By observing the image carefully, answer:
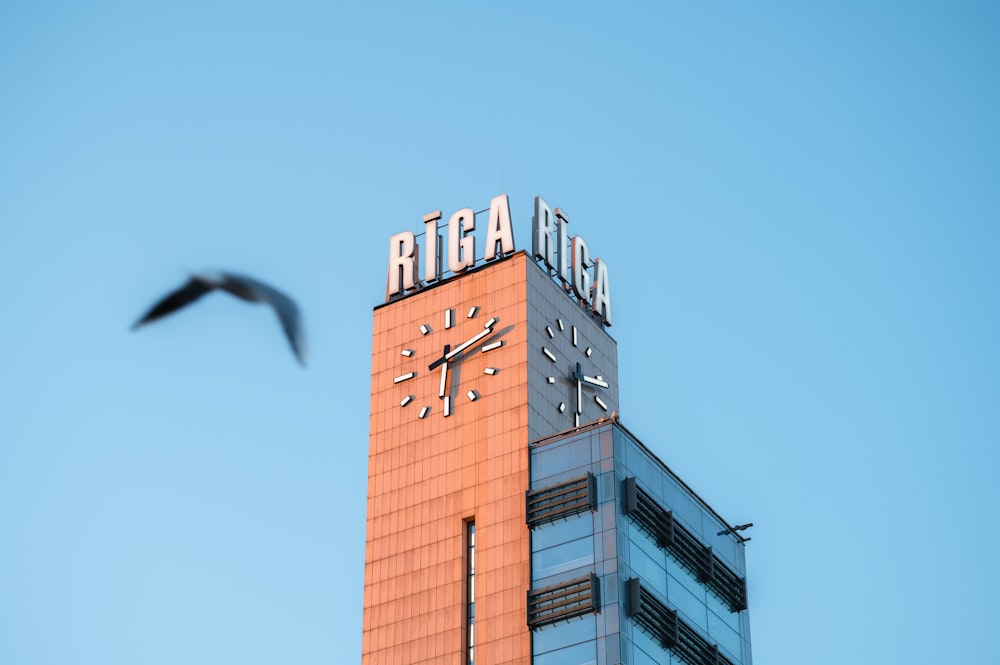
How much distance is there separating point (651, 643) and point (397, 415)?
23654 mm

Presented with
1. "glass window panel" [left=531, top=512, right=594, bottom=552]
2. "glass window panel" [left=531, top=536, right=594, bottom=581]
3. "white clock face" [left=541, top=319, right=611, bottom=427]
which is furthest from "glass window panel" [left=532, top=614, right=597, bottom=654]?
"white clock face" [left=541, top=319, right=611, bottom=427]

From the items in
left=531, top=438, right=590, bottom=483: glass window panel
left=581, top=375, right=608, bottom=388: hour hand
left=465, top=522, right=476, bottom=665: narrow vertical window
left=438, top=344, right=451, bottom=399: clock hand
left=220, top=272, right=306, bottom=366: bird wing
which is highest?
left=581, top=375, right=608, bottom=388: hour hand

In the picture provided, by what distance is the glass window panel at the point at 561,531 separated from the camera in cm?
9950

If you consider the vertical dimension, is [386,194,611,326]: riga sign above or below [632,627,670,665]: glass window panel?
above

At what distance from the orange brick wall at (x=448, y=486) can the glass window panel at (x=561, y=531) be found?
0.89 m

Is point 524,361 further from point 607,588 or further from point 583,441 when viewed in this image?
point 607,588

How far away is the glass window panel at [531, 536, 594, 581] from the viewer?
324 ft

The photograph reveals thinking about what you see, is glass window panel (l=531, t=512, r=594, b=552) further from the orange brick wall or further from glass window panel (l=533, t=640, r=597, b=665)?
glass window panel (l=533, t=640, r=597, b=665)

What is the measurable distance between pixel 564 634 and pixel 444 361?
21528 mm

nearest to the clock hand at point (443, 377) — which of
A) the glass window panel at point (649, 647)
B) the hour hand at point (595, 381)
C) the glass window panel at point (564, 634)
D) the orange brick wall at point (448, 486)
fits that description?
the orange brick wall at point (448, 486)

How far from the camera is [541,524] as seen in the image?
101m

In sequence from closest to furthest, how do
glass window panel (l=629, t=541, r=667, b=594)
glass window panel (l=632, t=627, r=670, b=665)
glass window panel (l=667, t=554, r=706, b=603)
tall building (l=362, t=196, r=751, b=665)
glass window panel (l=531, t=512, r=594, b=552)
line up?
1. glass window panel (l=632, t=627, r=670, b=665)
2. tall building (l=362, t=196, r=751, b=665)
3. glass window panel (l=629, t=541, r=667, b=594)
4. glass window panel (l=531, t=512, r=594, b=552)
5. glass window panel (l=667, t=554, r=706, b=603)

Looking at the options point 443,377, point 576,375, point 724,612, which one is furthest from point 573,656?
point 576,375

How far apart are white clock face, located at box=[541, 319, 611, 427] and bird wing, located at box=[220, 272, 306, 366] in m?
55.0
